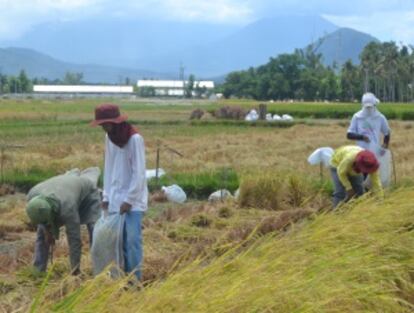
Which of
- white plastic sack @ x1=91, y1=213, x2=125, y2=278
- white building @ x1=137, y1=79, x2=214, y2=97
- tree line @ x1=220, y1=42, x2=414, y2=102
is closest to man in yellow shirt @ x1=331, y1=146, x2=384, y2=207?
white plastic sack @ x1=91, y1=213, x2=125, y2=278

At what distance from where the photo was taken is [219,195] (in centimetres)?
1088

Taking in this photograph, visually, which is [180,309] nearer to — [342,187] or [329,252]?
[329,252]

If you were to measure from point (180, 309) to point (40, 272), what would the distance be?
123 inches

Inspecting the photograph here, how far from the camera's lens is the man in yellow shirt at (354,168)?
6707 millimetres

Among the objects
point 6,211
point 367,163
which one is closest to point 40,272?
point 367,163

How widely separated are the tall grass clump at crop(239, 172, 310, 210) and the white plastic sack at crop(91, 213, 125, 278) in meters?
5.21

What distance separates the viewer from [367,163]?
6684 millimetres

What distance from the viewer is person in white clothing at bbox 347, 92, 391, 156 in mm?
8062

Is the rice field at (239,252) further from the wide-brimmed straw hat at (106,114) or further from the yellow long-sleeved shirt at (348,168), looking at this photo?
the wide-brimmed straw hat at (106,114)

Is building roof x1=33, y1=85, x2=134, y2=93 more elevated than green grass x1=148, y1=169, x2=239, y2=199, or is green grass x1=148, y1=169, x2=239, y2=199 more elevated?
building roof x1=33, y1=85, x2=134, y2=93

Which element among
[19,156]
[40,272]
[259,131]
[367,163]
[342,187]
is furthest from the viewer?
[259,131]

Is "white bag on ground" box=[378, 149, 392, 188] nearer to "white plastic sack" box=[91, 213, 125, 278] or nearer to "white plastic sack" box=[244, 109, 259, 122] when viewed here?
"white plastic sack" box=[91, 213, 125, 278]

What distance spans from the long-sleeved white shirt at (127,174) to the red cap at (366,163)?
7.90 feet

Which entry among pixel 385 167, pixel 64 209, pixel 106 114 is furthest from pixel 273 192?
pixel 106 114
